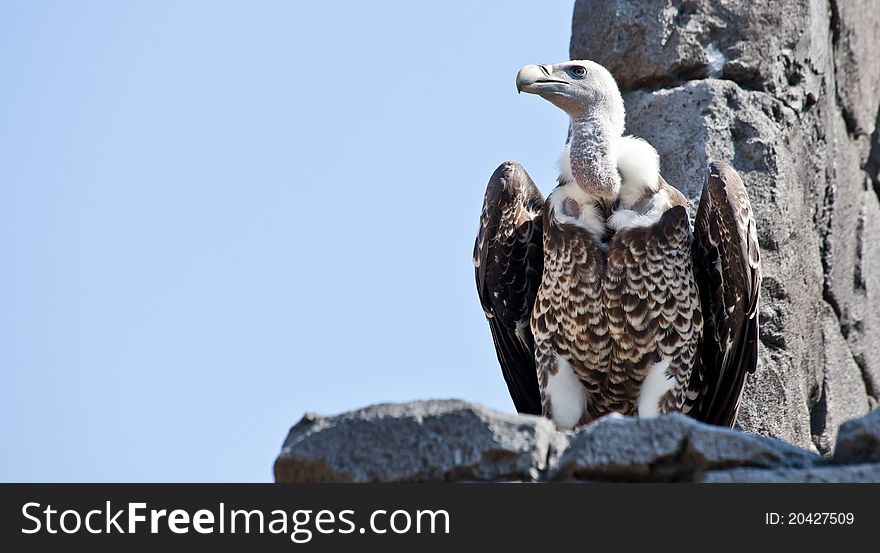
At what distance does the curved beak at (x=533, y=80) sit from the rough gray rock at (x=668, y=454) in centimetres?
278

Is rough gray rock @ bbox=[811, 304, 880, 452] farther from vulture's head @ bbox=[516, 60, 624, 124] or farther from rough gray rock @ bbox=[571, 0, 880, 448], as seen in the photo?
vulture's head @ bbox=[516, 60, 624, 124]

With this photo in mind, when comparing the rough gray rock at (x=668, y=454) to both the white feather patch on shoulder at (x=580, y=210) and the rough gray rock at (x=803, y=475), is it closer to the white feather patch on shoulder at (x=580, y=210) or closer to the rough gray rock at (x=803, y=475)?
the rough gray rock at (x=803, y=475)

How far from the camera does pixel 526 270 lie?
250 inches

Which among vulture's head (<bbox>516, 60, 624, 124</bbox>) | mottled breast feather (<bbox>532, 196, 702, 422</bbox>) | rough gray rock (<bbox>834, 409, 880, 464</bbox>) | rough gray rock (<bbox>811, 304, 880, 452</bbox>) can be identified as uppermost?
vulture's head (<bbox>516, 60, 624, 124</bbox>)

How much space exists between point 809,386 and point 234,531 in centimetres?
463

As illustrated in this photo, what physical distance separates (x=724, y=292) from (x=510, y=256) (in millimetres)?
998

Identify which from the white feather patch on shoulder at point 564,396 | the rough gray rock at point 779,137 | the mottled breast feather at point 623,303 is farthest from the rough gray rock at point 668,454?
the rough gray rock at point 779,137

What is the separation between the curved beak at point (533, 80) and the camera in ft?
19.8

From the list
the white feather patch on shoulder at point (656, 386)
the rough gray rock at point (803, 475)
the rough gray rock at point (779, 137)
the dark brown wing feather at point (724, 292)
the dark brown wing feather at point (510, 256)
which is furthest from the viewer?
the rough gray rock at point (779, 137)

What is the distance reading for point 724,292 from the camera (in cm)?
589

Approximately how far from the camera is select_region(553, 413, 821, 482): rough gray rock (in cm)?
349

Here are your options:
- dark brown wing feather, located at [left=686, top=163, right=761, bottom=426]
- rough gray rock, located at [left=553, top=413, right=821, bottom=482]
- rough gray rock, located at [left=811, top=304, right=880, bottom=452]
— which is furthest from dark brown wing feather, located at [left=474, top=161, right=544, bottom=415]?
rough gray rock, located at [left=553, top=413, right=821, bottom=482]

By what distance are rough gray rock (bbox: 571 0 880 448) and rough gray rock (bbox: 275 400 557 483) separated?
11.3 feet

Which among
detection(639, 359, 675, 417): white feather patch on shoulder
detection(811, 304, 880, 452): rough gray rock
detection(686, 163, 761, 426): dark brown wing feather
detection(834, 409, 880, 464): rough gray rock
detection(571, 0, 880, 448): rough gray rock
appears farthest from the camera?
detection(811, 304, 880, 452): rough gray rock
